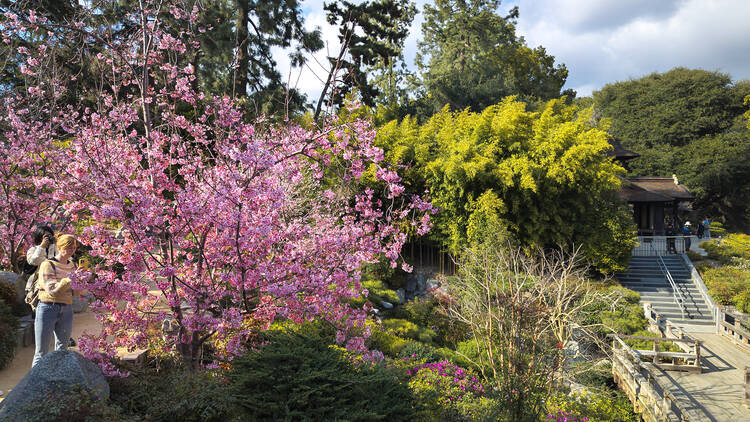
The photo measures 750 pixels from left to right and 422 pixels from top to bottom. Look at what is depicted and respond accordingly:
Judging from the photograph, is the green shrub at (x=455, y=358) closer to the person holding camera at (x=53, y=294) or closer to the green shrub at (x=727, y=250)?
the person holding camera at (x=53, y=294)

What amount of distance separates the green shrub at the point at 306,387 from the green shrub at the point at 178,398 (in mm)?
206

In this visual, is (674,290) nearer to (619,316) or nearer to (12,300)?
(619,316)

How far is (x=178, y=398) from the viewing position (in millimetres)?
3137

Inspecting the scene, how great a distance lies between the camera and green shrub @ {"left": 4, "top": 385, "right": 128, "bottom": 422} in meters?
2.64

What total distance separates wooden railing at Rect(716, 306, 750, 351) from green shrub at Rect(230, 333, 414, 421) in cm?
1099

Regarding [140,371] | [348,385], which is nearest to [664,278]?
[348,385]

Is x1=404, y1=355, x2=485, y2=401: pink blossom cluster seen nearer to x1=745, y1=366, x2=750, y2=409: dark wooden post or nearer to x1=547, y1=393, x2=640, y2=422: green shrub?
x1=547, y1=393, x2=640, y2=422: green shrub

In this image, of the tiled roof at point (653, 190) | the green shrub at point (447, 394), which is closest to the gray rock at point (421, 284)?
the green shrub at point (447, 394)

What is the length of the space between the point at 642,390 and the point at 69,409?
8429mm

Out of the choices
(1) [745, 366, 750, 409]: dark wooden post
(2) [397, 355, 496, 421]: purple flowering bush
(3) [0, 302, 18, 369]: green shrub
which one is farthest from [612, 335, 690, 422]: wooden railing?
(3) [0, 302, 18, 369]: green shrub

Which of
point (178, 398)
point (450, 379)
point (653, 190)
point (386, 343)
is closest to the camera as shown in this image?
point (178, 398)

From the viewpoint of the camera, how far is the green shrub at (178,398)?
10.0 ft

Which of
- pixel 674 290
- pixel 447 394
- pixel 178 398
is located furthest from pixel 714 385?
pixel 178 398

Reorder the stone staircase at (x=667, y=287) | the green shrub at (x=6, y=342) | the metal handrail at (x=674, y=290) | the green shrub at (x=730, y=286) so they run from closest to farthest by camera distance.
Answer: the green shrub at (x=6, y=342), the green shrub at (x=730, y=286), the stone staircase at (x=667, y=287), the metal handrail at (x=674, y=290)
